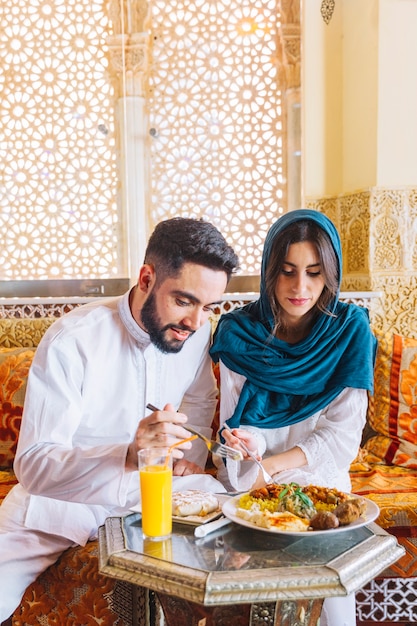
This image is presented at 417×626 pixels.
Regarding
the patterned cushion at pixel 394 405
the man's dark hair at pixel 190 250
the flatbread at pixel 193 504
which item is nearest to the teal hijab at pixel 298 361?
the man's dark hair at pixel 190 250

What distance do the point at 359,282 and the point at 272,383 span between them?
5.00 feet

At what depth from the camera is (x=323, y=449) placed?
6.98 ft

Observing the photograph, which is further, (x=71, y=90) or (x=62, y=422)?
(x=71, y=90)

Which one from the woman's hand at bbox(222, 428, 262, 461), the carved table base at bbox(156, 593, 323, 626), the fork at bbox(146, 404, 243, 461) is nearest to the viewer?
the carved table base at bbox(156, 593, 323, 626)

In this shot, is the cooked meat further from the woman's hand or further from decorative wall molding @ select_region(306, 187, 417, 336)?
decorative wall molding @ select_region(306, 187, 417, 336)

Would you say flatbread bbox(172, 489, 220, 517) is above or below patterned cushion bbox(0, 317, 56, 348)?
below

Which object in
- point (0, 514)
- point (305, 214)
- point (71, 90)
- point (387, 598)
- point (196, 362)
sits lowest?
point (387, 598)

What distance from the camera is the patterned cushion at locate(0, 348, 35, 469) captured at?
2.75 m

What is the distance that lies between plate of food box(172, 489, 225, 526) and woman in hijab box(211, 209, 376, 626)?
52cm

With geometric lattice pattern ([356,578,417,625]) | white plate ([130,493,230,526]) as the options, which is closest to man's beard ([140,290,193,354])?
white plate ([130,493,230,526])

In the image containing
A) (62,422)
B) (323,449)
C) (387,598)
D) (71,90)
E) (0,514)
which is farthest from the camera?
(71,90)

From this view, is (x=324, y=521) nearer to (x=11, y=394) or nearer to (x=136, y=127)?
(x=11, y=394)

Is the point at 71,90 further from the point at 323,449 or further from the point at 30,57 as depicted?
the point at 323,449

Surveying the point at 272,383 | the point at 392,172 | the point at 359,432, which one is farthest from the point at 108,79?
the point at 359,432
